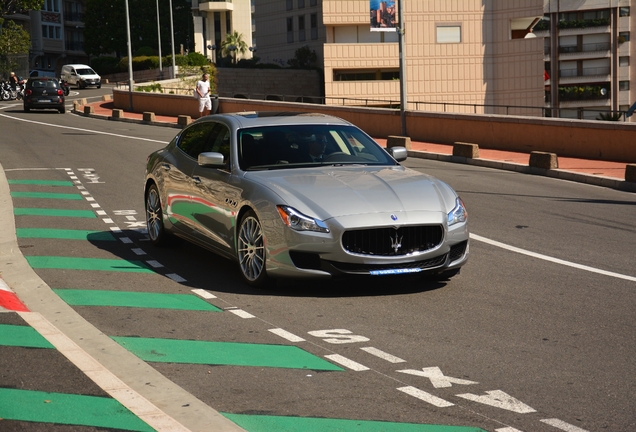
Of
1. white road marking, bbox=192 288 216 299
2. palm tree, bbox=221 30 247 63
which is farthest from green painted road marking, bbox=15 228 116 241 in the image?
palm tree, bbox=221 30 247 63

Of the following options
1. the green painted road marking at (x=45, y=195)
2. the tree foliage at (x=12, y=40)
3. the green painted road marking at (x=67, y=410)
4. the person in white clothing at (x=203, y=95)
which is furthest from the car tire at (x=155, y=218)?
the tree foliage at (x=12, y=40)

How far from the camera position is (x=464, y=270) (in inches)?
395

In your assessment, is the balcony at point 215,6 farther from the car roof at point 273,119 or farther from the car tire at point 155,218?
the car roof at point 273,119

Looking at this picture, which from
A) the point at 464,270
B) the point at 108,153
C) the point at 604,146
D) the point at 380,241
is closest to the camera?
the point at 380,241

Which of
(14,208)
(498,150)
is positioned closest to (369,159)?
(14,208)

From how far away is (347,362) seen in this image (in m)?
6.61

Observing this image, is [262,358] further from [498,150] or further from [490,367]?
[498,150]

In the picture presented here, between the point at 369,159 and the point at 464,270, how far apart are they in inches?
58.2

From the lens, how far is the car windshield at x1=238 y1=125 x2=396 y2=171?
9859 mm

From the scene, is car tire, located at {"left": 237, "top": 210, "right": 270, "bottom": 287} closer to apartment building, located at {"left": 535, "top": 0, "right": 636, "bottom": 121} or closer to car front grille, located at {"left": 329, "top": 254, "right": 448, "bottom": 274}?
car front grille, located at {"left": 329, "top": 254, "right": 448, "bottom": 274}

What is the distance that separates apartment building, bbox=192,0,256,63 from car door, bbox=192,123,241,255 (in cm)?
11216

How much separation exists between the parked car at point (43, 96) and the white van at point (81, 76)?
34.5 m

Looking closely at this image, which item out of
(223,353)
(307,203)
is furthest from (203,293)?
(223,353)

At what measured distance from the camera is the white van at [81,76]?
85125mm
